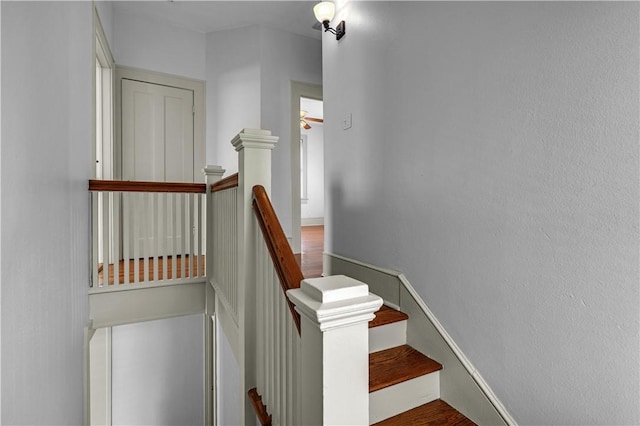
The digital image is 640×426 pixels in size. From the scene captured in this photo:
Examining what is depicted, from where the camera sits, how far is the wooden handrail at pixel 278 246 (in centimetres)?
113

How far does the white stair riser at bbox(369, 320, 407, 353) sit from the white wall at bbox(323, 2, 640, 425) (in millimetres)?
252

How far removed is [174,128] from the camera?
156 inches

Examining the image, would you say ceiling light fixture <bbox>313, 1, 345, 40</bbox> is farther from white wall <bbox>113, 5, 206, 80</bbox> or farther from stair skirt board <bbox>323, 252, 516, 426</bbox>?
white wall <bbox>113, 5, 206, 80</bbox>

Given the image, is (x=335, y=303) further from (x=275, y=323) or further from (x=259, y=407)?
(x=259, y=407)

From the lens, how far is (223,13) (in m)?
3.70

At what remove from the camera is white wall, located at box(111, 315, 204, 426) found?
389 centimetres

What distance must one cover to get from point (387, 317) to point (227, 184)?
1.23 meters

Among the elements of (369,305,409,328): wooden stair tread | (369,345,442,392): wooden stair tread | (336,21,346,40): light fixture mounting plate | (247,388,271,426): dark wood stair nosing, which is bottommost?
(247,388,271,426): dark wood stair nosing

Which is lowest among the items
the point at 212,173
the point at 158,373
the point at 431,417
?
the point at 158,373

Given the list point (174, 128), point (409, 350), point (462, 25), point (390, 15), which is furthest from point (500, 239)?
point (174, 128)

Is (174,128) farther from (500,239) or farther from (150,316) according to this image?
(500,239)

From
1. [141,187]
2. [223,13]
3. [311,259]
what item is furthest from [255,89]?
[311,259]

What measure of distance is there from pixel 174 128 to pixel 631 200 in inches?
159

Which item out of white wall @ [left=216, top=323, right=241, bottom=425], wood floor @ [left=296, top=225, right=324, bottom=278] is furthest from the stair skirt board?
white wall @ [left=216, top=323, right=241, bottom=425]
